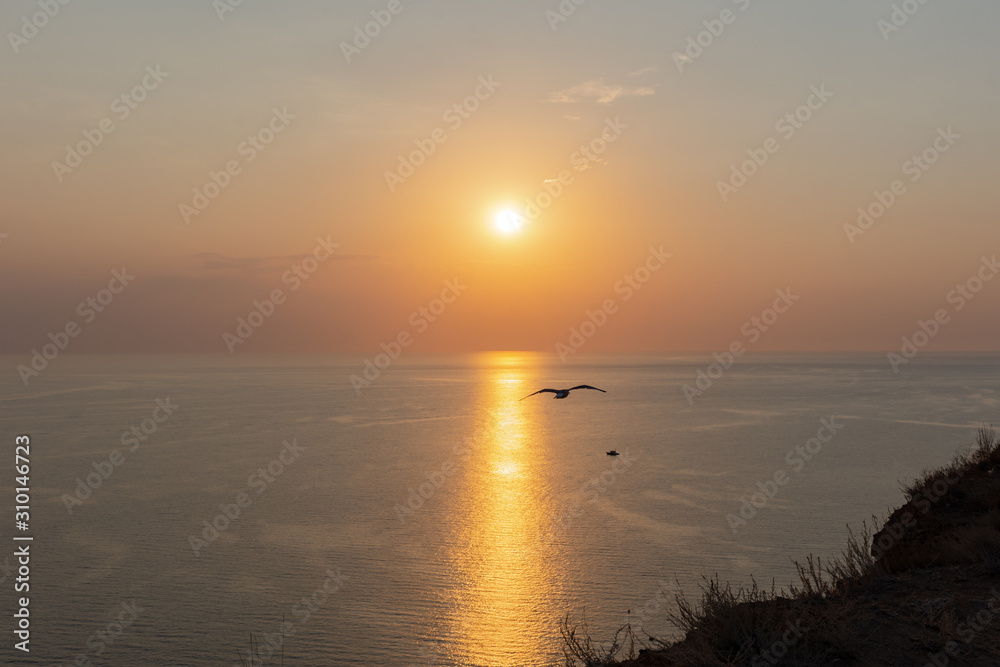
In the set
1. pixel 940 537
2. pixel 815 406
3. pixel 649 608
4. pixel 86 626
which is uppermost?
pixel 815 406

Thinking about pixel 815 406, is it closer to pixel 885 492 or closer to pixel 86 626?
pixel 885 492

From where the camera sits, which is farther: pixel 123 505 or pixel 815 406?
pixel 815 406

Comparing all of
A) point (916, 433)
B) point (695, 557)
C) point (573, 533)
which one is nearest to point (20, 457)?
point (573, 533)

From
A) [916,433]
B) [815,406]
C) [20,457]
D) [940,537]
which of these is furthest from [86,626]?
[815,406]

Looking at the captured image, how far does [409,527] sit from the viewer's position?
134ft

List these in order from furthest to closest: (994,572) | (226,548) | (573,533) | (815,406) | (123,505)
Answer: (815,406) < (123,505) < (573,533) < (226,548) < (994,572)

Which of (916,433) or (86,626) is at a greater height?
(916,433)

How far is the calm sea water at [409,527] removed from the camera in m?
26.0

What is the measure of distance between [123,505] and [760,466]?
48342 mm

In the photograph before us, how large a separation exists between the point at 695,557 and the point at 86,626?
25.1 m

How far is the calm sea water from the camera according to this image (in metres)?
26.0

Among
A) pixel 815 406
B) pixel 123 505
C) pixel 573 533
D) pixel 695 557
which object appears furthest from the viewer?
pixel 815 406

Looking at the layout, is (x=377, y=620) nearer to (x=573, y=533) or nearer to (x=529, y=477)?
(x=573, y=533)

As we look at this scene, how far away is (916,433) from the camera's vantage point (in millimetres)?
80125
